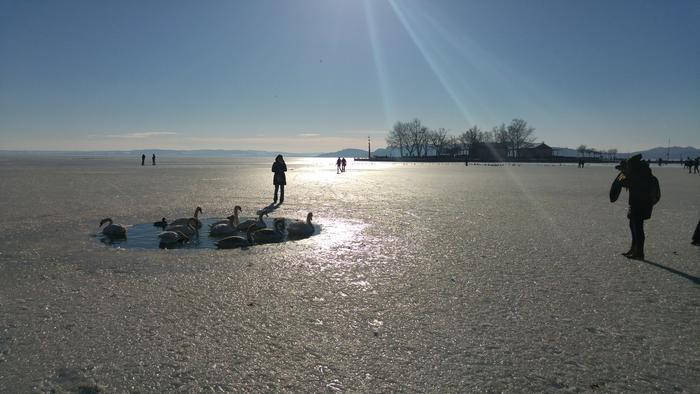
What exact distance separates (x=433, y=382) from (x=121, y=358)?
280cm

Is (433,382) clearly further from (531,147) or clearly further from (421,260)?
(531,147)

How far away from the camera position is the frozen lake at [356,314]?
3.61 meters

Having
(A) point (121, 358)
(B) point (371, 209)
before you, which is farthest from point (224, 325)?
(B) point (371, 209)

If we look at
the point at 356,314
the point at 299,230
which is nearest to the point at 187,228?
the point at 299,230

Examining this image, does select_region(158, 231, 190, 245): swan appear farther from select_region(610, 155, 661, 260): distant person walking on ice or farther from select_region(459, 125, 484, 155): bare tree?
select_region(459, 125, 484, 155): bare tree

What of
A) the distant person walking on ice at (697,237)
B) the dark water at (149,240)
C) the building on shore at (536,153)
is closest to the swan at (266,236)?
the dark water at (149,240)

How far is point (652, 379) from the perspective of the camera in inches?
139

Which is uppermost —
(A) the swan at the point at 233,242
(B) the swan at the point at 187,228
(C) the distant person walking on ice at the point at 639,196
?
(C) the distant person walking on ice at the point at 639,196

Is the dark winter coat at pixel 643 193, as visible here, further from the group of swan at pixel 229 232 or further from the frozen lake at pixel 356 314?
the group of swan at pixel 229 232

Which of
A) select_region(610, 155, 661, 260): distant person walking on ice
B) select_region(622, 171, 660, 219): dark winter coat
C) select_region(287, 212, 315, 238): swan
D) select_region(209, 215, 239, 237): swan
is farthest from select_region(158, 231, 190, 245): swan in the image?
select_region(622, 171, 660, 219): dark winter coat

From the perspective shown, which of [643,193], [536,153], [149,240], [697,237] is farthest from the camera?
[536,153]

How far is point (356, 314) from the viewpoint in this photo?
195 inches

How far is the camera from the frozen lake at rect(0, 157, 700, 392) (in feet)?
11.8

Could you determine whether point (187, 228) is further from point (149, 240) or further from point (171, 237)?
point (171, 237)
